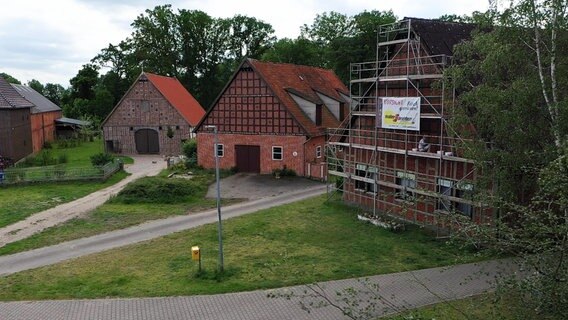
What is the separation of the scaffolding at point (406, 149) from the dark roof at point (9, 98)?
28851mm

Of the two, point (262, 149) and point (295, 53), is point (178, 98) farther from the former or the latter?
point (295, 53)

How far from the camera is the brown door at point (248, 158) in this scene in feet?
120

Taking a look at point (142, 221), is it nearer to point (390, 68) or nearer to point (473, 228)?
point (390, 68)

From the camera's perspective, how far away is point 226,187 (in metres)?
32.1

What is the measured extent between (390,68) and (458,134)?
668 cm

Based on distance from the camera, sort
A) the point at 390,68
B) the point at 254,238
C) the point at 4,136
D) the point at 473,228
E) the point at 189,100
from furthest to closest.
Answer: the point at 189,100 → the point at 4,136 → the point at 390,68 → the point at 254,238 → the point at 473,228

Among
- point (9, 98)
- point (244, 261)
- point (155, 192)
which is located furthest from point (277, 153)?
point (9, 98)

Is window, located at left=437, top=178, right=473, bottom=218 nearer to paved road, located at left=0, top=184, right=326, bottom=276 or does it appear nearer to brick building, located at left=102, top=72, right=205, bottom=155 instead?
paved road, located at left=0, top=184, right=326, bottom=276

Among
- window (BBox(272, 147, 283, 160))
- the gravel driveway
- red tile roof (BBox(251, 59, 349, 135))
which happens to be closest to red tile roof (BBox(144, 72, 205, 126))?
red tile roof (BBox(251, 59, 349, 135))

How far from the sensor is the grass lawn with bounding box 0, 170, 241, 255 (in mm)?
21156

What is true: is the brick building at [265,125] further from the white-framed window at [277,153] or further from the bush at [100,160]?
the bush at [100,160]

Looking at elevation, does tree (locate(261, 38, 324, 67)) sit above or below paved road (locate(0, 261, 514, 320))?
above

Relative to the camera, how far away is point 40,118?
5362 cm

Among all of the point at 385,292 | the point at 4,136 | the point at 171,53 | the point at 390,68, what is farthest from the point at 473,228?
the point at 171,53
